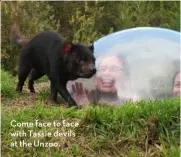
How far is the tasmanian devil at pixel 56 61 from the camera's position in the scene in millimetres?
5227

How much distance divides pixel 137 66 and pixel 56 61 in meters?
0.90

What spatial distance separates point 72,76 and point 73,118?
1.13 m

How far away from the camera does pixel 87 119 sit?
421cm

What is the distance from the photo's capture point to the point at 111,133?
412 centimetres

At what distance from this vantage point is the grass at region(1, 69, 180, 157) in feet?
13.2

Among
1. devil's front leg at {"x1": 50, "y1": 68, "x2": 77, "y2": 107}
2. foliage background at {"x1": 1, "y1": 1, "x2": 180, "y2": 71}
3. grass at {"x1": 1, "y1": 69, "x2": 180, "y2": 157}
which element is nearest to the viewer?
grass at {"x1": 1, "y1": 69, "x2": 180, "y2": 157}

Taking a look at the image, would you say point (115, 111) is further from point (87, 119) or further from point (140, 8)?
point (140, 8)

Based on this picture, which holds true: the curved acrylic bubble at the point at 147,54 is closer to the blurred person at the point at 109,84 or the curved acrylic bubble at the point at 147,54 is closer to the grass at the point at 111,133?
the blurred person at the point at 109,84

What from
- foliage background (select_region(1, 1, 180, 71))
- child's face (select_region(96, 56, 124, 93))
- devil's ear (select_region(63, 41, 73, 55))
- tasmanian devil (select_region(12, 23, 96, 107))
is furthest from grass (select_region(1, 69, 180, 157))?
foliage background (select_region(1, 1, 180, 71))

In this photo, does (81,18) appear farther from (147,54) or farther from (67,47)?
(67,47)

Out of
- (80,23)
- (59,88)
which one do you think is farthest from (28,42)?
(80,23)

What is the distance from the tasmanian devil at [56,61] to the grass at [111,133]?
96 centimetres

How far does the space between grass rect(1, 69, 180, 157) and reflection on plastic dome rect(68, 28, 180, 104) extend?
1058mm

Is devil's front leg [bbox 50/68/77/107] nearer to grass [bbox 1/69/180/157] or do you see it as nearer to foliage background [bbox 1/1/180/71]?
grass [bbox 1/69/180/157]
